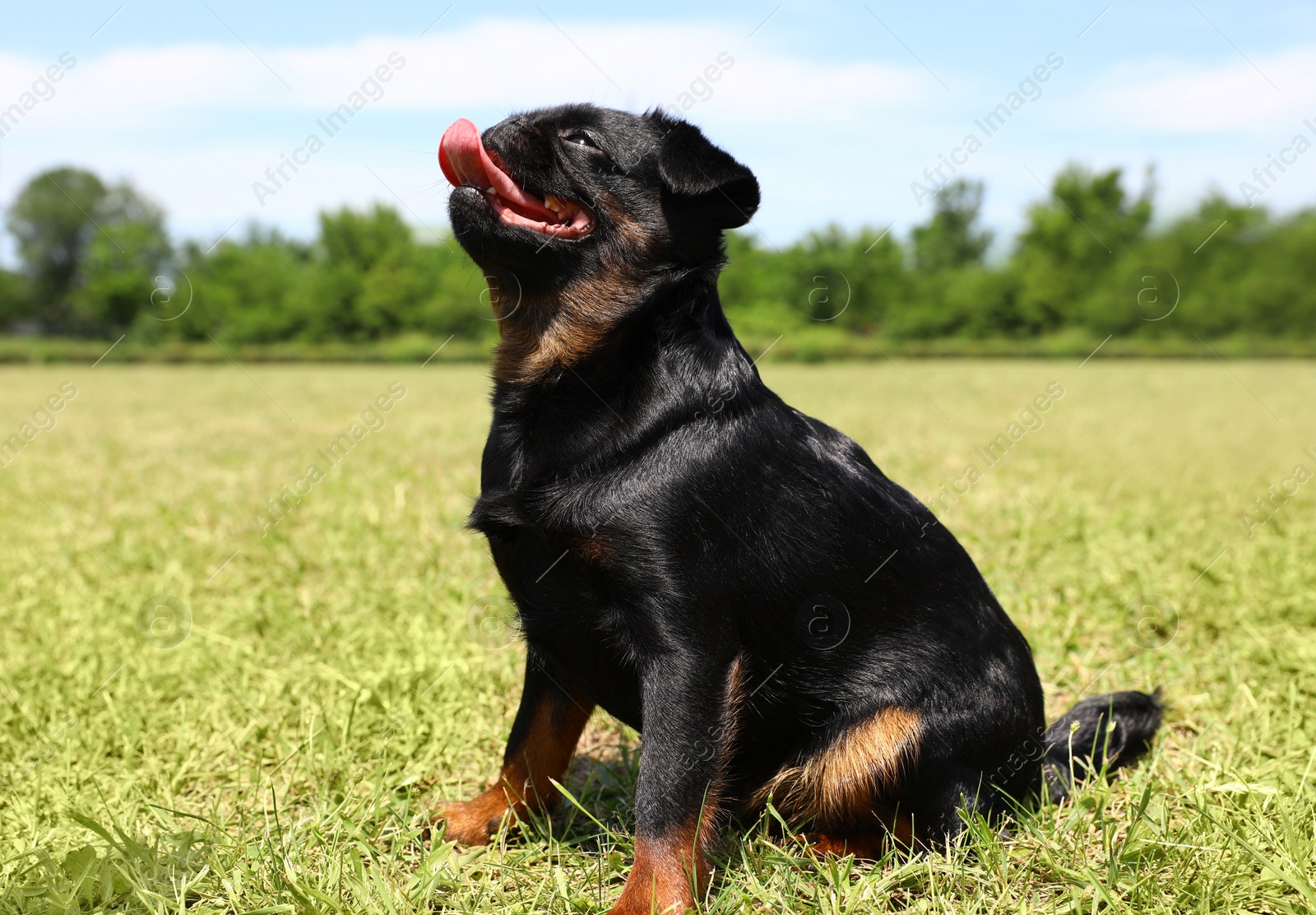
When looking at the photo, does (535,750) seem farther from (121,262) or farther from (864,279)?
(121,262)

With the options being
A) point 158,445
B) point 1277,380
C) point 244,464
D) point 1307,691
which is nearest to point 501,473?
point 1307,691

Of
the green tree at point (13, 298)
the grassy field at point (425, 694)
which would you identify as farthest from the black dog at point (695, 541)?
the green tree at point (13, 298)

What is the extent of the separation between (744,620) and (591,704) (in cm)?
63

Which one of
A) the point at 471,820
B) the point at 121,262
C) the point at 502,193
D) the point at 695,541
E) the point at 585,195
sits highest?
the point at 585,195

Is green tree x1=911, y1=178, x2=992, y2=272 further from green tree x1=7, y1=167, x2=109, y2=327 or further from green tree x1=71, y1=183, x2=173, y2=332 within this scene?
green tree x1=7, y1=167, x2=109, y2=327

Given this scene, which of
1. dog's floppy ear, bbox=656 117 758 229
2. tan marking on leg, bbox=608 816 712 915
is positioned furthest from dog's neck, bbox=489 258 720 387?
tan marking on leg, bbox=608 816 712 915

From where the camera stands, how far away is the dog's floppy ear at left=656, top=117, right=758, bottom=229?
7.47ft

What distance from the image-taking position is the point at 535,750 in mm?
2611

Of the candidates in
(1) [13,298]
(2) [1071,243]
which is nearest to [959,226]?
(2) [1071,243]

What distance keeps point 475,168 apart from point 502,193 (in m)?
0.10

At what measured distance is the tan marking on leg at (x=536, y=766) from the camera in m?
2.59

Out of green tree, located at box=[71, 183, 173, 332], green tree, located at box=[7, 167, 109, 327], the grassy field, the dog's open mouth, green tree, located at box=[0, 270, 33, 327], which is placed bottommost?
green tree, located at box=[0, 270, 33, 327]

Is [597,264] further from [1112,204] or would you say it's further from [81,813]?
[1112,204]

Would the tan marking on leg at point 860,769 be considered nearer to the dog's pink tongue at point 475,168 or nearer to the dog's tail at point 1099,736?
the dog's tail at point 1099,736
